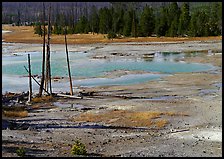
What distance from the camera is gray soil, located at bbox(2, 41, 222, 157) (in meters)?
14.2

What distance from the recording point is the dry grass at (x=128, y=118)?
62.2 feet

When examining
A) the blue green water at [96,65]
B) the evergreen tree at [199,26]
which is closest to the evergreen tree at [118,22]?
the evergreen tree at [199,26]

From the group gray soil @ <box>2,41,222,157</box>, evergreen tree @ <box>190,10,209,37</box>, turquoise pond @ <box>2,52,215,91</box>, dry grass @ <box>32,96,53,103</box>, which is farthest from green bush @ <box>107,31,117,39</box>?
dry grass @ <box>32,96,53,103</box>

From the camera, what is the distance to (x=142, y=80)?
32219mm

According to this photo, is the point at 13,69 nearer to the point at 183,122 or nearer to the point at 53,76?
the point at 53,76

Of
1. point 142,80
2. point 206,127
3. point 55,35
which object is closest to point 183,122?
point 206,127

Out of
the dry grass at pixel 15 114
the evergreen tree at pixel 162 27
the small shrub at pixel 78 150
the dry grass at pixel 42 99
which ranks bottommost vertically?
the dry grass at pixel 15 114

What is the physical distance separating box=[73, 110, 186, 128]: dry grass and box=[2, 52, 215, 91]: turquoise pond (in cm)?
1020

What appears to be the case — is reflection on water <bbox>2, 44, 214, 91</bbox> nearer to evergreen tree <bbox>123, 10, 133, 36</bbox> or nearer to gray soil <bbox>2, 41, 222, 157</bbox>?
gray soil <bbox>2, 41, 222, 157</bbox>

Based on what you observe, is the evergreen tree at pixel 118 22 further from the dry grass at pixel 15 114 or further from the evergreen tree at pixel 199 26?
the dry grass at pixel 15 114

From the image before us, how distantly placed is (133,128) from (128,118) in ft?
5.95

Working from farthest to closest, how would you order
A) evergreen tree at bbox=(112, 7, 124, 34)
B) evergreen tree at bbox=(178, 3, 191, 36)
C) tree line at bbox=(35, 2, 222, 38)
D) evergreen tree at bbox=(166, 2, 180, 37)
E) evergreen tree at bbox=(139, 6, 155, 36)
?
evergreen tree at bbox=(112, 7, 124, 34)
evergreen tree at bbox=(139, 6, 155, 36)
evergreen tree at bbox=(166, 2, 180, 37)
evergreen tree at bbox=(178, 3, 191, 36)
tree line at bbox=(35, 2, 222, 38)

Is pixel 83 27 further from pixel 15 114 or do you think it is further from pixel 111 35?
pixel 15 114

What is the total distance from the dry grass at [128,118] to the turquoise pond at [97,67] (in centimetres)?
1020
